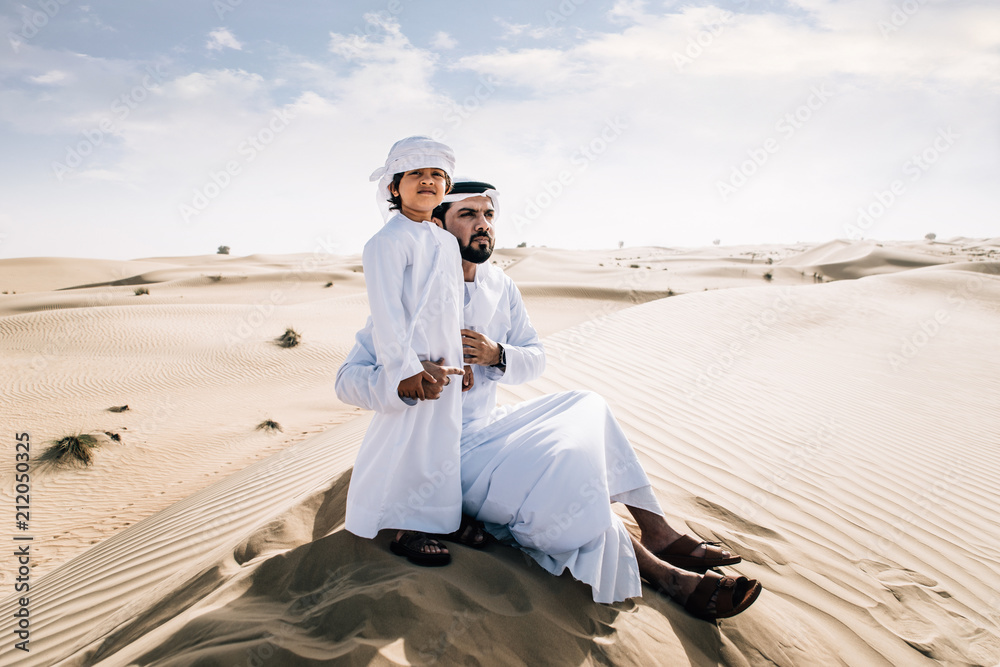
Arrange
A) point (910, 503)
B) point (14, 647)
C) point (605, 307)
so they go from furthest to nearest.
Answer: point (605, 307) → point (910, 503) → point (14, 647)

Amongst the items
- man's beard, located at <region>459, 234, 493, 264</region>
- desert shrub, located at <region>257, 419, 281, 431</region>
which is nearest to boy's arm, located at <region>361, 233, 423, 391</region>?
man's beard, located at <region>459, 234, 493, 264</region>

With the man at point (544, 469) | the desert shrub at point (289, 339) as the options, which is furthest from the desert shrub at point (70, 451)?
the man at point (544, 469)

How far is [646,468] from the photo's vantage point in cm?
402

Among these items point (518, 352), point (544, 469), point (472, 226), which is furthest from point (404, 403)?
point (472, 226)

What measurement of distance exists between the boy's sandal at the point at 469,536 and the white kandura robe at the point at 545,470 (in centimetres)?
6

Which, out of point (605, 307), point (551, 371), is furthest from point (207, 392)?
point (605, 307)

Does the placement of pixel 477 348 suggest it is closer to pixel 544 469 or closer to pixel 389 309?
pixel 389 309

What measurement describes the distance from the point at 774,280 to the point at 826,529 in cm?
2389

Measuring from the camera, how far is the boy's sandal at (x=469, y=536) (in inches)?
93.7

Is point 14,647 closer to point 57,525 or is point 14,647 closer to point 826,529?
point 57,525

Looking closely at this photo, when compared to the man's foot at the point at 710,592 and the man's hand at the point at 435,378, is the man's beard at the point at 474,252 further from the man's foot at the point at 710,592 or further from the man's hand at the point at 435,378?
the man's foot at the point at 710,592

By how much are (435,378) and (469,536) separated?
714 mm

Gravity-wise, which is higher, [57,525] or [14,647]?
[14,647]

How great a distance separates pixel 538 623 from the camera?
199 centimetres
